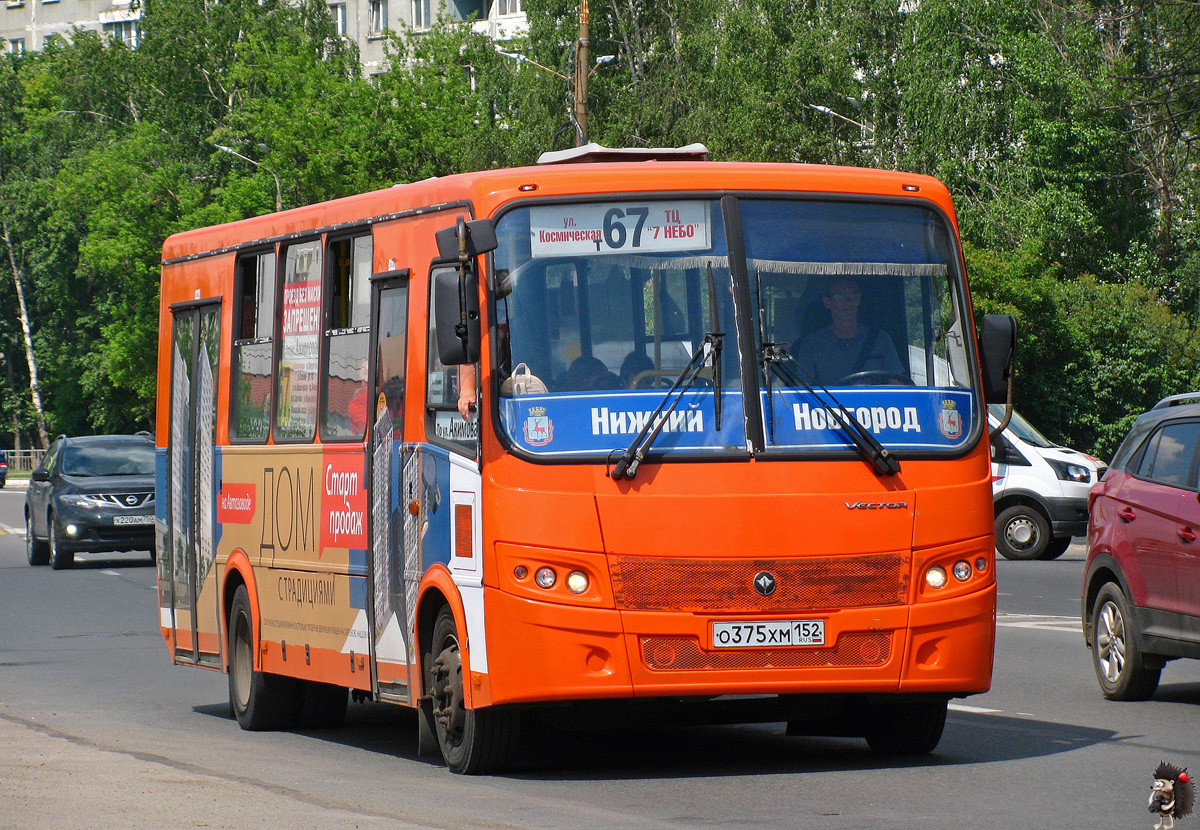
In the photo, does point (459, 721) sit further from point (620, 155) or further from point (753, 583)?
point (620, 155)

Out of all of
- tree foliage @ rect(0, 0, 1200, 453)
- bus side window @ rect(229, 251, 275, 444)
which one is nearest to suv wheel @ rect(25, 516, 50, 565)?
tree foliage @ rect(0, 0, 1200, 453)

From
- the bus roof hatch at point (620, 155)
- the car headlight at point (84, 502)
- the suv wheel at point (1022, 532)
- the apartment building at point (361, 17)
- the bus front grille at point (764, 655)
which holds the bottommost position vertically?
the suv wheel at point (1022, 532)

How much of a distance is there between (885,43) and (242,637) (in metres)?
43.9

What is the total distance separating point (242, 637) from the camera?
40.0ft

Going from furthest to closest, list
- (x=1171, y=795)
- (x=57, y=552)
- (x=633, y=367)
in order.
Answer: (x=57, y=552), (x=633, y=367), (x=1171, y=795)

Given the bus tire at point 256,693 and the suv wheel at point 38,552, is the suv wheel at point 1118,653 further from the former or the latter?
the suv wheel at point 38,552

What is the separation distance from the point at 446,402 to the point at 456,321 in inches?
25.8

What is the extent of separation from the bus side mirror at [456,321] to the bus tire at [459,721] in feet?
3.98

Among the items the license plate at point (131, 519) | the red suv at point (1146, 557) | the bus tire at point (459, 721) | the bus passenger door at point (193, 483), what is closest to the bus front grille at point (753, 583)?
the bus tire at point (459, 721)

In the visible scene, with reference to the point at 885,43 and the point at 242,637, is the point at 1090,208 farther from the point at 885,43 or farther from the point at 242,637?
the point at 242,637

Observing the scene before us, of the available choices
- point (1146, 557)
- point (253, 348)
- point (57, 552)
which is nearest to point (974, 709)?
point (1146, 557)

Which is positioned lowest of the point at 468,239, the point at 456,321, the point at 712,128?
the point at 456,321

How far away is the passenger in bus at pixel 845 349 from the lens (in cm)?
902

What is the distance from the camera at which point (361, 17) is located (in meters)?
83.2
